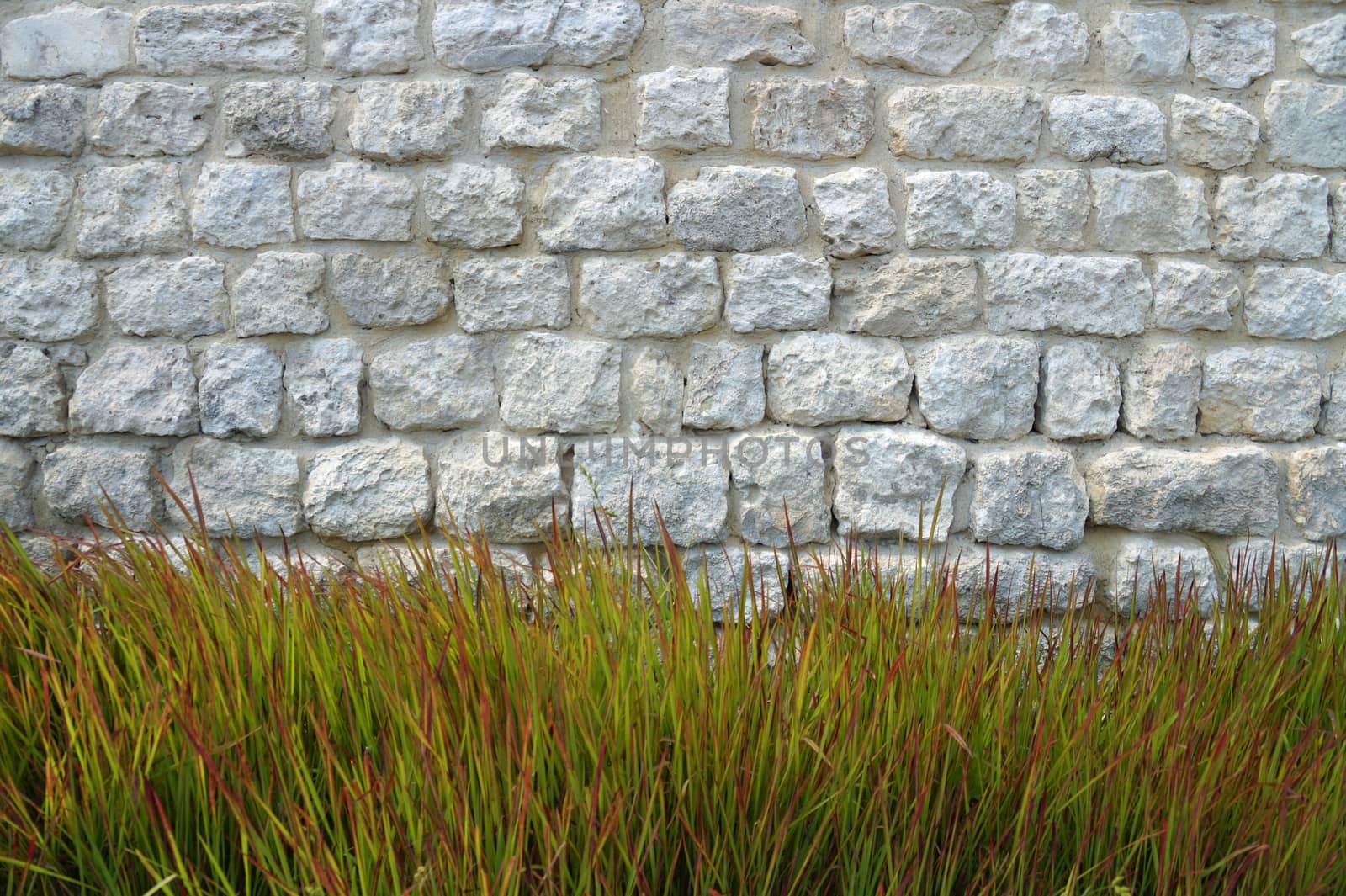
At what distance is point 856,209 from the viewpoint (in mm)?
2646

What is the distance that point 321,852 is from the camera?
4.42 feet

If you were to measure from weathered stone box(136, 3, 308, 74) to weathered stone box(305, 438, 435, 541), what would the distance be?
1.09 m

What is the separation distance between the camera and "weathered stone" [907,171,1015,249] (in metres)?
2.65

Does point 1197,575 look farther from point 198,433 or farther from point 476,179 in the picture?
point 198,433

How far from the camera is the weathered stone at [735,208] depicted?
2.63 metres

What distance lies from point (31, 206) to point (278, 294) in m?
0.72

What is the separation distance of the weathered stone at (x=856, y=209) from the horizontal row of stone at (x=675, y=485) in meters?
0.52

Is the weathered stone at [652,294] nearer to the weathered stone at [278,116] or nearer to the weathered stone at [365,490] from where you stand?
the weathered stone at [365,490]

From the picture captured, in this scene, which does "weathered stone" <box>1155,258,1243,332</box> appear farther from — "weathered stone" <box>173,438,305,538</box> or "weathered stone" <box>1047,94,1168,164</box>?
"weathered stone" <box>173,438,305,538</box>

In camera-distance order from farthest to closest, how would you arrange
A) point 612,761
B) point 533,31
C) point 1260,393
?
point 1260,393 → point 533,31 → point 612,761

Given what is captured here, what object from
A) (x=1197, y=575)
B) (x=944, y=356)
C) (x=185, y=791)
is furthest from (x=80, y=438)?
(x=1197, y=575)

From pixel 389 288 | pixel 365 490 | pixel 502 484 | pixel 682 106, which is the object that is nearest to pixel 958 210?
pixel 682 106

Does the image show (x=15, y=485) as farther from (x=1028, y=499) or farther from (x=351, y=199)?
(x=1028, y=499)

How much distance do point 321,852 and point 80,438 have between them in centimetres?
186
